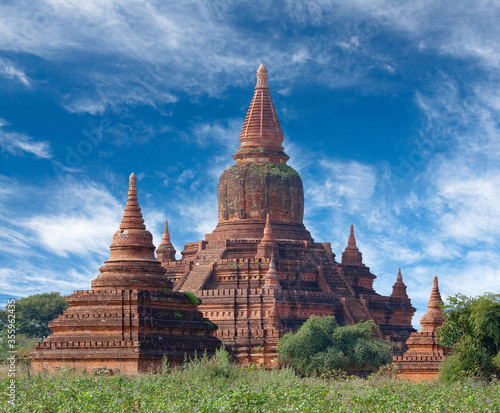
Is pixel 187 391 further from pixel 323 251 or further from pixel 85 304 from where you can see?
pixel 323 251

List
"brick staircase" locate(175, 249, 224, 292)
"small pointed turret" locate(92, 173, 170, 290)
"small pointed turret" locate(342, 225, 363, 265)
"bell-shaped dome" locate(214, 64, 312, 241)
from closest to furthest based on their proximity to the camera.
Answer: "small pointed turret" locate(92, 173, 170, 290) < "brick staircase" locate(175, 249, 224, 292) < "bell-shaped dome" locate(214, 64, 312, 241) < "small pointed turret" locate(342, 225, 363, 265)

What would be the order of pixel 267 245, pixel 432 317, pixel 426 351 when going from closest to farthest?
1. pixel 426 351
2. pixel 432 317
3. pixel 267 245

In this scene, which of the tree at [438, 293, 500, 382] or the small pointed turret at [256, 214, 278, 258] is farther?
the small pointed turret at [256, 214, 278, 258]

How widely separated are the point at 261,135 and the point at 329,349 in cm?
1931

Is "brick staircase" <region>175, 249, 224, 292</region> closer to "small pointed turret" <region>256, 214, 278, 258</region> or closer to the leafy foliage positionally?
"small pointed turret" <region>256, 214, 278, 258</region>

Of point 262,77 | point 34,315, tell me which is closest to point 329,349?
point 262,77

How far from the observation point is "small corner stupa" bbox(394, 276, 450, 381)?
2036 inches

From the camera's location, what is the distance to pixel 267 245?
66.7 m

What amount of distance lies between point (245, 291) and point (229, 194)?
1000 cm

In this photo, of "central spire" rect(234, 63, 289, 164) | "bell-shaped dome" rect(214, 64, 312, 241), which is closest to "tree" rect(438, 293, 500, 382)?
"bell-shaped dome" rect(214, 64, 312, 241)

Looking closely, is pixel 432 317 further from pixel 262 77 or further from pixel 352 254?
pixel 262 77

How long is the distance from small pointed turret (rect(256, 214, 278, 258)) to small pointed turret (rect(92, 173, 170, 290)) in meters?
14.2

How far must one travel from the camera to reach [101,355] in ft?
154

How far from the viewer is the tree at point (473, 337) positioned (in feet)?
146
